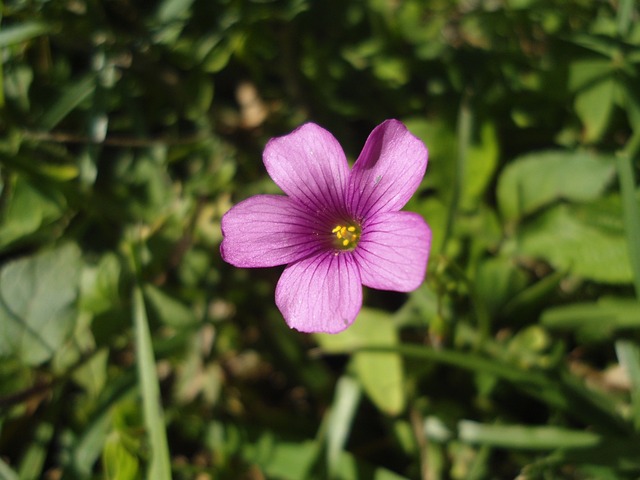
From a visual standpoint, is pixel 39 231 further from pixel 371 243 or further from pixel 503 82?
pixel 503 82

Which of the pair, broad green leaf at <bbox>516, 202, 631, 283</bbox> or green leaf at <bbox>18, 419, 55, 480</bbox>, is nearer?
broad green leaf at <bbox>516, 202, 631, 283</bbox>

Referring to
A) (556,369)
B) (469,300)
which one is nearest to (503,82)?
(469,300)

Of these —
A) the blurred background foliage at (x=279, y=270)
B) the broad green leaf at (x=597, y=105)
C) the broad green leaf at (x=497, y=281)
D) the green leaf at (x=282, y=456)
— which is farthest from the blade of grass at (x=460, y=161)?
the green leaf at (x=282, y=456)

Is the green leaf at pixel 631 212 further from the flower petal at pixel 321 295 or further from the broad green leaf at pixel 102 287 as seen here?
the broad green leaf at pixel 102 287

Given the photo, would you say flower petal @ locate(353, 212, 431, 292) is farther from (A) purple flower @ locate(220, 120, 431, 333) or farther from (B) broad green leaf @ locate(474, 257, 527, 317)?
(B) broad green leaf @ locate(474, 257, 527, 317)

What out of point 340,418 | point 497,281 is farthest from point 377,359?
point 497,281

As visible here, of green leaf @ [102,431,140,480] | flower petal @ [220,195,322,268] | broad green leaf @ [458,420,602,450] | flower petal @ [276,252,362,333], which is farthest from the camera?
broad green leaf @ [458,420,602,450]

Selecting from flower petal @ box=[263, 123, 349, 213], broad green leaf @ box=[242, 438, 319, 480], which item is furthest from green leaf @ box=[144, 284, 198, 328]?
flower petal @ box=[263, 123, 349, 213]
